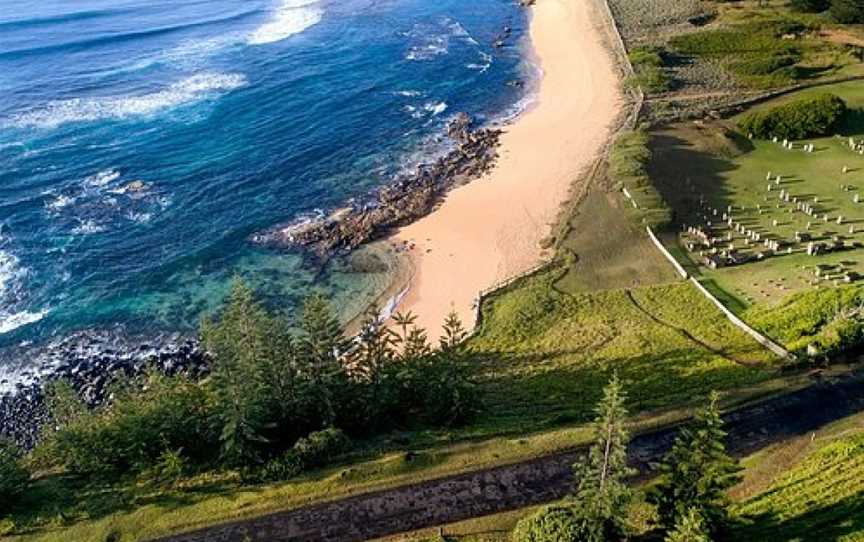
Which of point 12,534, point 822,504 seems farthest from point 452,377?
point 12,534

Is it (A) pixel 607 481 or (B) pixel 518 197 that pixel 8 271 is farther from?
(A) pixel 607 481

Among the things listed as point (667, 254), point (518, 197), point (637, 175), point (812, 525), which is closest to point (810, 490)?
point (812, 525)

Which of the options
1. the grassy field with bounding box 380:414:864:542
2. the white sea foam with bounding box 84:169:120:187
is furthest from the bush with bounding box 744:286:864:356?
the white sea foam with bounding box 84:169:120:187

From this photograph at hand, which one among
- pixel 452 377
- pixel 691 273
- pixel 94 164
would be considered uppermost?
pixel 94 164

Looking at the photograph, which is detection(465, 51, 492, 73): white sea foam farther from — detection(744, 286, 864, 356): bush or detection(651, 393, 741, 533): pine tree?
detection(651, 393, 741, 533): pine tree

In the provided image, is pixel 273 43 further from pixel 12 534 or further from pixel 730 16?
pixel 12 534

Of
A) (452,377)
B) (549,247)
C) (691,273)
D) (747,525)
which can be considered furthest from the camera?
(549,247)
